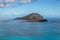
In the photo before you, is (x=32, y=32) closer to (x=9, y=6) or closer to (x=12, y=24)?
(x=12, y=24)

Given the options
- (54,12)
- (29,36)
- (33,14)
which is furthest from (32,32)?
(54,12)

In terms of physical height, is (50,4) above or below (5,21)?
above

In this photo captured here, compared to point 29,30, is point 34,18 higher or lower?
higher

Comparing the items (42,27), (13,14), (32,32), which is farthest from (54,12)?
(13,14)

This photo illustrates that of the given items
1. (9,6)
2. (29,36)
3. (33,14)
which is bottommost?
(29,36)

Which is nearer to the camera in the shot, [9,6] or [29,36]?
[29,36]

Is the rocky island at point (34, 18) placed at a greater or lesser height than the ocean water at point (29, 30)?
greater

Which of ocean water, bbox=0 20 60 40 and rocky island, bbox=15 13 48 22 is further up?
rocky island, bbox=15 13 48 22
